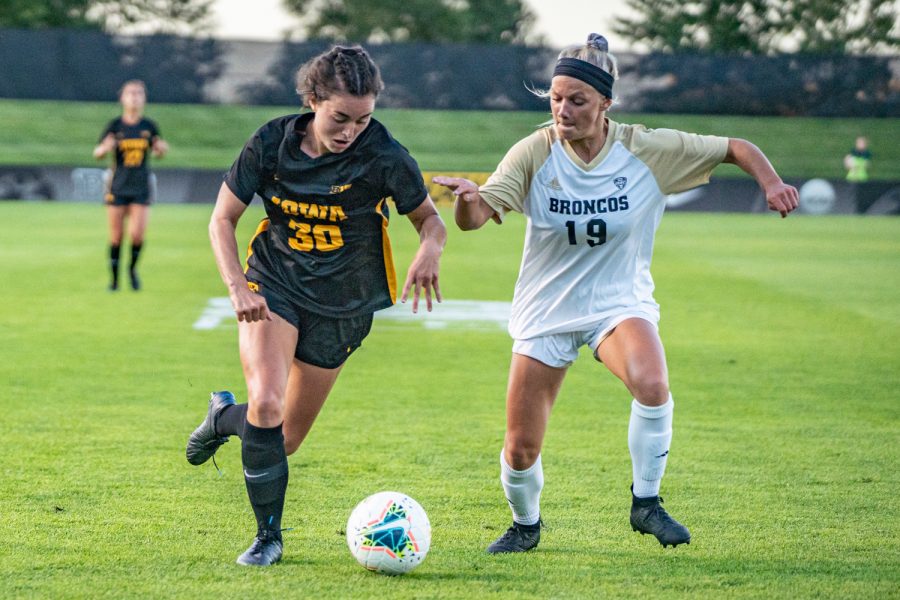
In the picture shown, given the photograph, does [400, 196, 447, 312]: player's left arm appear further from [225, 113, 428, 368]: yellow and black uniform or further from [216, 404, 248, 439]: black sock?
[216, 404, 248, 439]: black sock

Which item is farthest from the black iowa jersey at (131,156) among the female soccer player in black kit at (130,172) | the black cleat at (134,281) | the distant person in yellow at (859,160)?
the distant person in yellow at (859,160)

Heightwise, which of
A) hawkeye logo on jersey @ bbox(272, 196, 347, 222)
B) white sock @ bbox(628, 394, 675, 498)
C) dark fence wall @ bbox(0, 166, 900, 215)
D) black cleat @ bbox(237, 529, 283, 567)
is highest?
hawkeye logo on jersey @ bbox(272, 196, 347, 222)

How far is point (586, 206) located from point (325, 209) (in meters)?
1.03

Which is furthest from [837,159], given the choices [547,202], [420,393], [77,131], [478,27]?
[478,27]

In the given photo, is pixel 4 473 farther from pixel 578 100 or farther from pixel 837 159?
pixel 837 159

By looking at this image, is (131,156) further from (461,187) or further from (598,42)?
(461,187)

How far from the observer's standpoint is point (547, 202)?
17.0 ft

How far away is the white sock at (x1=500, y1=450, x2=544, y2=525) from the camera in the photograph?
5207 mm

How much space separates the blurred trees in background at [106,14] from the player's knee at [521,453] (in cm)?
5581

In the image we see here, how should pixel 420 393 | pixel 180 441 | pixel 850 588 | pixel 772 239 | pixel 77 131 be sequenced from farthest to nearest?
pixel 77 131, pixel 772 239, pixel 420 393, pixel 180 441, pixel 850 588

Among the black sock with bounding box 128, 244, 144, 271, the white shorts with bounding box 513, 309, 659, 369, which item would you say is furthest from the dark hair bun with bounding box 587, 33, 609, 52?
the black sock with bounding box 128, 244, 144, 271

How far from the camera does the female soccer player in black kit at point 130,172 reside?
14141 millimetres

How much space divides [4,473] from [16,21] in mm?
58683

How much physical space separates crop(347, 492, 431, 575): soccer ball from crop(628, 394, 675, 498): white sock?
2.94 feet
